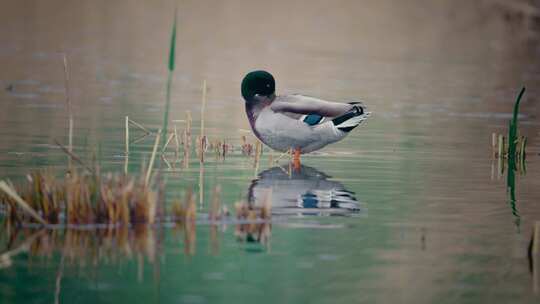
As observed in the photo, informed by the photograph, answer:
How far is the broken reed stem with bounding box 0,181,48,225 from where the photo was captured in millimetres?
8680

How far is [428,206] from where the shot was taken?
11.1 meters

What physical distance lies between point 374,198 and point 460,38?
36.8m

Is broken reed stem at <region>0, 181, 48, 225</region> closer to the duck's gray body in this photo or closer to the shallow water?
the shallow water

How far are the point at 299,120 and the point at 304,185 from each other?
5.33 ft

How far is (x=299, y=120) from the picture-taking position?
13484 mm

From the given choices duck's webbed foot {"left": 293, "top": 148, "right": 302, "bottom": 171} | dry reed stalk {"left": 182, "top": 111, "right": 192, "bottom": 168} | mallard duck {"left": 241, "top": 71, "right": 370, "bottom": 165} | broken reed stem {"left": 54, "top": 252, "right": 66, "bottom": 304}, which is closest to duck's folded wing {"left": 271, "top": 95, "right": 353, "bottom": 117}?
mallard duck {"left": 241, "top": 71, "right": 370, "bottom": 165}

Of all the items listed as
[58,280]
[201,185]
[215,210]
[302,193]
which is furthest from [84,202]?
[302,193]

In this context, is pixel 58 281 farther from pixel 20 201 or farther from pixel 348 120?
pixel 348 120

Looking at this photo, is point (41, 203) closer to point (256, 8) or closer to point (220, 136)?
point (220, 136)

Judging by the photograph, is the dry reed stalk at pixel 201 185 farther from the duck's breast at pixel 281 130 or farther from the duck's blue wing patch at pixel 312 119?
the duck's blue wing patch at pixel 312 119

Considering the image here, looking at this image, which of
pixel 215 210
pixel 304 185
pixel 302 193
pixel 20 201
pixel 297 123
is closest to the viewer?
pixel 20 201

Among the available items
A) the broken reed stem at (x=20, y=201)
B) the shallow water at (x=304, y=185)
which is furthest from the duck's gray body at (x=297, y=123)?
the broken reed stem at (x=20, y=201)

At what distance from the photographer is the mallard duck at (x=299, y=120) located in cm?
1347

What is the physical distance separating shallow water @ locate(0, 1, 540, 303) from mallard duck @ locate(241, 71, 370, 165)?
40 centimetres
